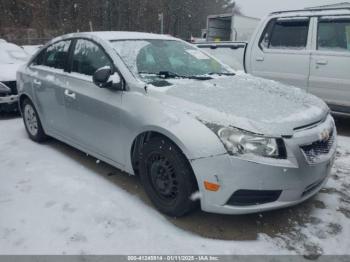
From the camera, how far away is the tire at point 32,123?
4738mm

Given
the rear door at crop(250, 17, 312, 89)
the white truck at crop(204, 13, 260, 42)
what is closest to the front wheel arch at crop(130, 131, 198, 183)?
the rear door at crop(250, 17, 312, 89)

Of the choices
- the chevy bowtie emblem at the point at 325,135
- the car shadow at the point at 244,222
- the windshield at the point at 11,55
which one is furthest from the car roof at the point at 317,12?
the windshield at the point at 11,55

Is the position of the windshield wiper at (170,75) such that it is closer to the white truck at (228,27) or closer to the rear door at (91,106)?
the rear door at (91,106)

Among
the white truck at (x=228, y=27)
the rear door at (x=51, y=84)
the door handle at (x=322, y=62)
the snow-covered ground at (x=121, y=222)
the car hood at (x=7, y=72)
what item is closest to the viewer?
the snow-covered ground at (x=121, y=222)

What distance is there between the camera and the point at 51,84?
423cm

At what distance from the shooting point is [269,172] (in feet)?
8.12

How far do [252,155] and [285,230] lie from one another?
807mm

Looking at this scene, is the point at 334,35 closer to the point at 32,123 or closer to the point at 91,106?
the point at 91,106

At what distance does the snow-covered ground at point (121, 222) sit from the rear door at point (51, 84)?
0.72 m

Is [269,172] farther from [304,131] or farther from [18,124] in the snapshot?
[18,124]

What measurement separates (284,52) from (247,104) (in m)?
3.14

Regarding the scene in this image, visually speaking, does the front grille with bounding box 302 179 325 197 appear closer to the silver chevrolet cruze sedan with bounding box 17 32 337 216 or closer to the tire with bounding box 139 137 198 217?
the silver chevrolet cruze sedan with bounding box 17 32 337 216

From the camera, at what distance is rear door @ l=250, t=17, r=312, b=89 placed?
5340mm

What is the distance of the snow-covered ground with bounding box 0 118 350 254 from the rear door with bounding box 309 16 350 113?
1660 millimetres
